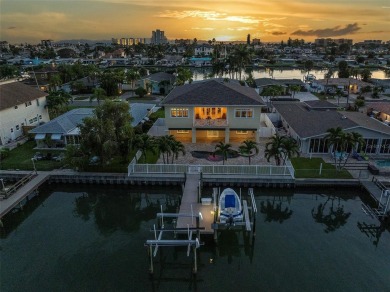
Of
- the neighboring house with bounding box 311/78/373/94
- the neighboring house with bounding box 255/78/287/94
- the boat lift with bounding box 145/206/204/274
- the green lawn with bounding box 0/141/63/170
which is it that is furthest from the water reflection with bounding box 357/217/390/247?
the neighboring house with bounding box 311/78/373/94

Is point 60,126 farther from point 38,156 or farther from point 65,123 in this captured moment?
point 38,156

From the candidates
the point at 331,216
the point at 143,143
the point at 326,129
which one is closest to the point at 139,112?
the point at 143,143

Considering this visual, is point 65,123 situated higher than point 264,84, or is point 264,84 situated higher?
point 264,84

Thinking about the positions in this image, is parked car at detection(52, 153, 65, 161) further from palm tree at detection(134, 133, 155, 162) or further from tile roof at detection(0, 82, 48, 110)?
tile roof at detection(0, 82, 48, 110)

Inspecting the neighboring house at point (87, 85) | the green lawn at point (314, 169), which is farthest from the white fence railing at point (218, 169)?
the neighboring house at point (87, 85)

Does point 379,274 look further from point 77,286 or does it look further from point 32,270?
point 32,270
